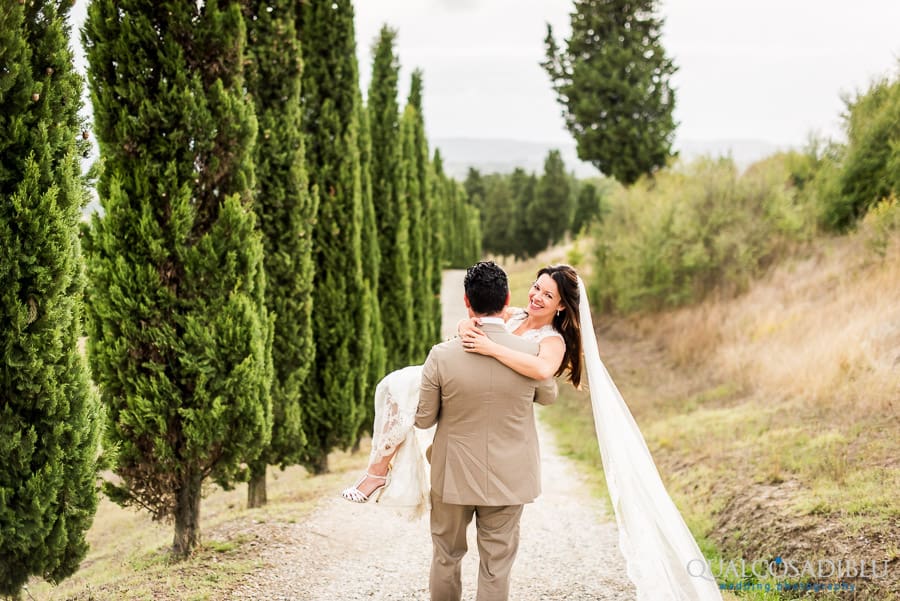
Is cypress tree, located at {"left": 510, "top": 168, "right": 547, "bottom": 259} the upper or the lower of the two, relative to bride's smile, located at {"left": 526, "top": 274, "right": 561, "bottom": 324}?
upper

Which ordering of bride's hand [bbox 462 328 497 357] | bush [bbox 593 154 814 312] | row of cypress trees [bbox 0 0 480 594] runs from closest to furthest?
bride's hand [bbox 462 328 497 357] → row of cypress trees [bbox 0 0 480 594] → bush [bbox 593 154 814 312]

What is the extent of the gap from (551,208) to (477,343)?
1906 inches

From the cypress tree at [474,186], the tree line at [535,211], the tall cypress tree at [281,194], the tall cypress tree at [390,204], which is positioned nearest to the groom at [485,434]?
the tall cypress tree at [281,194]

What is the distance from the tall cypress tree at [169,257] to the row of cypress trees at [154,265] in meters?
0.01

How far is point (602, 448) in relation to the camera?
461 cm

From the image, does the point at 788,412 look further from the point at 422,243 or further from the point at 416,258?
the point at 422,243

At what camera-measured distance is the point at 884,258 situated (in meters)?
12.5

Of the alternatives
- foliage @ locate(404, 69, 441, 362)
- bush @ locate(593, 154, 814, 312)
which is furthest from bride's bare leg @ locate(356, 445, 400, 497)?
bush @ locate(593, 154, 814, 312)

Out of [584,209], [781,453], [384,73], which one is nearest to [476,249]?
[584,209]

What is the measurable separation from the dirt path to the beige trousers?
1527 mm

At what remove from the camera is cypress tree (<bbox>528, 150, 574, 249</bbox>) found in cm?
5069

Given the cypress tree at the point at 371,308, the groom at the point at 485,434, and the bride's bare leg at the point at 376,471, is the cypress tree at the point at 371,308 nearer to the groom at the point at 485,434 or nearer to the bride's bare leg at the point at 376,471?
the bride's bare leg at the point at 376,471

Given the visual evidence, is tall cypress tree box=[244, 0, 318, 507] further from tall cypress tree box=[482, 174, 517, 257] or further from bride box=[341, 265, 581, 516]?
tall cypress tree box=[482, 174, 517, 257]

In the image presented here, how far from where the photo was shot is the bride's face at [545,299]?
4156mm
